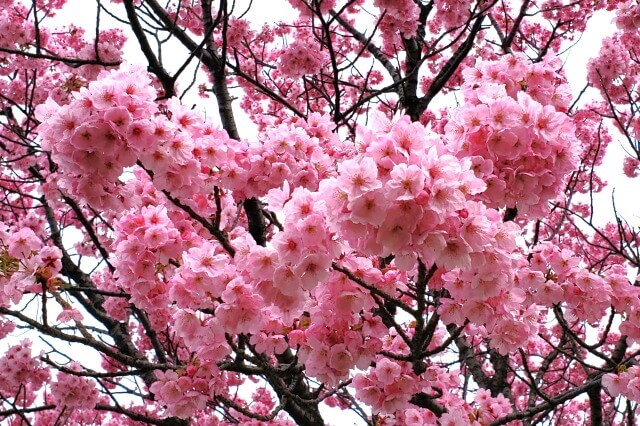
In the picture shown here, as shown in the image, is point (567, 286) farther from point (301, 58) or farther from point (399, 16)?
point (301, 58)

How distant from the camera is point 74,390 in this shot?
505 centimetres

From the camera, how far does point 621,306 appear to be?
3371 millimetres

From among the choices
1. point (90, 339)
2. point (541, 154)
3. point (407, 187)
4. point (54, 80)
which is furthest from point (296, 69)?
point (407, 187)

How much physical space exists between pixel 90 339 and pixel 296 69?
418 cm

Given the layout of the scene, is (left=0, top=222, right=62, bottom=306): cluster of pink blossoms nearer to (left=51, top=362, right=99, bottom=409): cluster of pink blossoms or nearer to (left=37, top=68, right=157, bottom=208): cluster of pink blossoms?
(left=37, top=68, right=157, bottom=208): cluster of pink blossoms

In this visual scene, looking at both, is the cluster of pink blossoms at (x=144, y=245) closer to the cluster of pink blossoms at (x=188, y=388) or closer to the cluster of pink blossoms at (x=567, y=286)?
the cluster of pink blossoms at (x=188, y=388)

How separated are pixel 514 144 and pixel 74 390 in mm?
4401

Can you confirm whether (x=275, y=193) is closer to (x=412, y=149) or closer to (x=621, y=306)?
(x=412, y=149)

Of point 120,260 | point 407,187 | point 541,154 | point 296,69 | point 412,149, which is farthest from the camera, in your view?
point 296,69

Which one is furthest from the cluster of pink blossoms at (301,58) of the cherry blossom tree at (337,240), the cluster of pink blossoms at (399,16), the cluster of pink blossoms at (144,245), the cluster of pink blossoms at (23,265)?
the cluster of pink blossoms at (144,245)

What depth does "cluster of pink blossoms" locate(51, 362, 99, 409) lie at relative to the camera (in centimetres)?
505

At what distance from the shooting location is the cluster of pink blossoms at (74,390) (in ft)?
16.6

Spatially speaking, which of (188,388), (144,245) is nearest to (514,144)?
(144,245)

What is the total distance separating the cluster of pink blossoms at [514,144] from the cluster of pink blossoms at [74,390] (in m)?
4.09
